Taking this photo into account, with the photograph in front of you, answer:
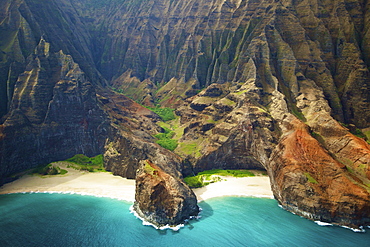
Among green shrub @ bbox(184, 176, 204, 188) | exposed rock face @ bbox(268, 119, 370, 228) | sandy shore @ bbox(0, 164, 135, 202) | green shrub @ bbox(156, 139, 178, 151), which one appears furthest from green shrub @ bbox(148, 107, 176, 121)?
exposed rock face @ bbox(268, 119, 370, 228)

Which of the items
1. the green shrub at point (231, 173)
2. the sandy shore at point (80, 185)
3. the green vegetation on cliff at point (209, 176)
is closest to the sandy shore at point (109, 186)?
the sandy shore at point (80, 185)

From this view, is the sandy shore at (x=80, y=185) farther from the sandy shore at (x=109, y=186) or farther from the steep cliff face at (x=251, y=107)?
the steep cliff face at (x=251, y=107)

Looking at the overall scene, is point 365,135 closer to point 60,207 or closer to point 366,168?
point 366,168

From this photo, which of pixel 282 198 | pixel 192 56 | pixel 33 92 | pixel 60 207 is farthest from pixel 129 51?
pixel 282 198

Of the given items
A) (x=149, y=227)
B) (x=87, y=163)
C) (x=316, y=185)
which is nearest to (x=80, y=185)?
(x=87, y=163)

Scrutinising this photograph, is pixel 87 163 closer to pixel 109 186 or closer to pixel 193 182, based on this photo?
pixel 109 186

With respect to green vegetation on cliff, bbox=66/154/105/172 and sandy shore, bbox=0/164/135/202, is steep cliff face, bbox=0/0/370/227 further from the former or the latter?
sandy shore, bbox=0/164/135/202

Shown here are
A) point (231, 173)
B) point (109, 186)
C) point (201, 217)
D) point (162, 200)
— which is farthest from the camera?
point (231, 173)
